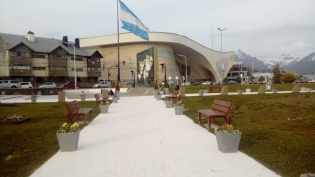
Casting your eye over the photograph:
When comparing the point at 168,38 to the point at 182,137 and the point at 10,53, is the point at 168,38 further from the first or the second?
the point at 182,137

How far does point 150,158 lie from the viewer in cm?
588

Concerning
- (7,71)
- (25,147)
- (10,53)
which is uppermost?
(10,53)

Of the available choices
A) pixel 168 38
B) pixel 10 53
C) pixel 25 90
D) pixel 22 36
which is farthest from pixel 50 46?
pixel 168 38

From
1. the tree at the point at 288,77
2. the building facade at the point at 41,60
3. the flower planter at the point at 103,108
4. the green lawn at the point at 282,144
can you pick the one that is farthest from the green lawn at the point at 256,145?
the tree at the point at 288,77

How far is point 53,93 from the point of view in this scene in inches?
1387


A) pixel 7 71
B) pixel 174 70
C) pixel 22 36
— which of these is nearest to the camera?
pixel 7 71

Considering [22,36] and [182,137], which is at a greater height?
[22,36]

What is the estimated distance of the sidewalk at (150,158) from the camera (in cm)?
500

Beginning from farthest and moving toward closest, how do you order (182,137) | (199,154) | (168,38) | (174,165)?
(168,38), (182,137), (199,154), (174,165)

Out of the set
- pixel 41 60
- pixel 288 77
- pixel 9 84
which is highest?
pixel 41 60

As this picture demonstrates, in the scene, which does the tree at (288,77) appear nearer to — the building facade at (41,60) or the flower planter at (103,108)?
the building facade at (41,60)

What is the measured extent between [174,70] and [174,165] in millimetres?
87026

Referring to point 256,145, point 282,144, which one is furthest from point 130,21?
point 282,144

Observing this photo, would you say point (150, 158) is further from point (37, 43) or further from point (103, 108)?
point (37, 43)
